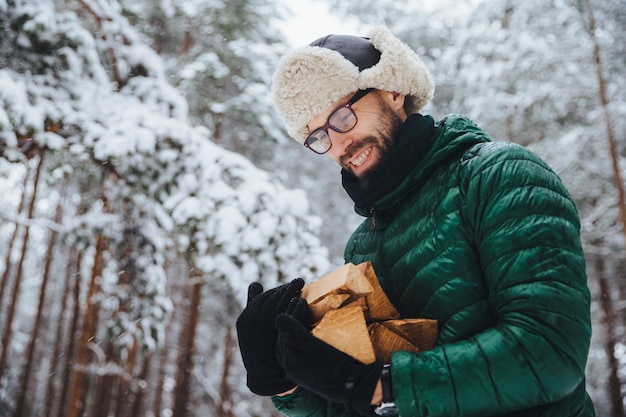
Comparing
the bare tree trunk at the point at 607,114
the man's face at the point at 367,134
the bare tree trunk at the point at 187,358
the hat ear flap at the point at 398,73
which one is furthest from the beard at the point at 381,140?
the bare tree trunk at the point at 187,358

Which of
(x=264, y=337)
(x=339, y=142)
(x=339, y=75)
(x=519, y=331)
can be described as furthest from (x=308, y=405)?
(x=339, y=75)

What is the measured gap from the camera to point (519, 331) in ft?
3.08

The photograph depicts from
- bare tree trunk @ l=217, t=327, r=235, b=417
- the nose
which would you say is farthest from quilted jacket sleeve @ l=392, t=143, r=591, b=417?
bare tree trunk @ l=217, t=327, r=235, b=417

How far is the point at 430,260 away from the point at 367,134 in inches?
20.3

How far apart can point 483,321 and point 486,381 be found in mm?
201

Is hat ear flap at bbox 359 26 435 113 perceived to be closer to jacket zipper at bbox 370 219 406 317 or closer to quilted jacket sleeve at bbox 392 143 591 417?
jacket zipper at bbox 370 219 406 317

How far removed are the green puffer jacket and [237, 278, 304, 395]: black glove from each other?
0.62 feet

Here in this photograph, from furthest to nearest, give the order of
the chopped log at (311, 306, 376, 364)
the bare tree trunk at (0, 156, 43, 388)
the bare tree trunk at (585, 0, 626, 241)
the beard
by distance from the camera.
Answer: the bare tree trunk at (0, 156, 43, 388)
the bare tree trunk at (585, 0, 626, 241)
the beard
the chopped log at (311, 306, 376, 364)

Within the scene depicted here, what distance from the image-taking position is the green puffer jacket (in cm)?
93

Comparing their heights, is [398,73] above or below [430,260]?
above

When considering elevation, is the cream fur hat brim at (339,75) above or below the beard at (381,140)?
above

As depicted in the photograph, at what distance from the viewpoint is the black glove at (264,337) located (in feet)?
4.14

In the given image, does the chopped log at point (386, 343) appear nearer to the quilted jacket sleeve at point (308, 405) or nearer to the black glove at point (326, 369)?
the black glove at point (326, 369)

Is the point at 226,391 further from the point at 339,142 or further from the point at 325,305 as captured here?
the point at 325,305
